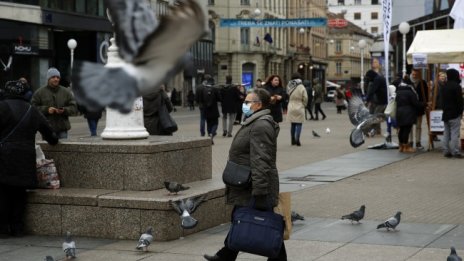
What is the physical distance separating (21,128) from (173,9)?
7542 millimetres

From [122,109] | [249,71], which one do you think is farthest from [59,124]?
[249,71]

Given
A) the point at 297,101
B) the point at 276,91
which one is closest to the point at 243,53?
the point at 297,101

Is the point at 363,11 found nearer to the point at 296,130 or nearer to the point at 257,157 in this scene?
the point at 296,130

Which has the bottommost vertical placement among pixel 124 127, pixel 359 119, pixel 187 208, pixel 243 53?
pixel 187 208

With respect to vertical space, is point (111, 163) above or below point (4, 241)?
above

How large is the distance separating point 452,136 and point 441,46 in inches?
84.6

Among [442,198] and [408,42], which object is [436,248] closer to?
[442,198]

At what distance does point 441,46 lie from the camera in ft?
62.6

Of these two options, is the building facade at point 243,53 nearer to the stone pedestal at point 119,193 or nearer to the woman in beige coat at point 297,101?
the woman in beige coat at point 297,101

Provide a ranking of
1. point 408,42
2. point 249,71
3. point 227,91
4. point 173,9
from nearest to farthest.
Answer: point 173,9
point 227,91
point 408,42
point 249,71

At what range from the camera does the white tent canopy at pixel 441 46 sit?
1862 centimetres

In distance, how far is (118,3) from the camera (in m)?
2.31

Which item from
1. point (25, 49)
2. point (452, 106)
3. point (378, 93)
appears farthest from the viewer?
point (25, 49)

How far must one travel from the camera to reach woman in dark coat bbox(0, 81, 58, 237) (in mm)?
9430
